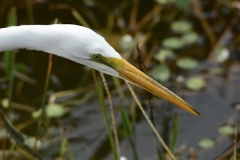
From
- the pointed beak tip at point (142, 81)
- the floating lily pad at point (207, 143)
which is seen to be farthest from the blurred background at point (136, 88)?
the pointed beak tip at point (142, 81)

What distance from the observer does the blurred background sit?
7.84 feet

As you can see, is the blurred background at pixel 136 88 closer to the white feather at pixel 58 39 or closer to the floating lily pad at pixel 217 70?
the floating lily pad at pixel 217 70

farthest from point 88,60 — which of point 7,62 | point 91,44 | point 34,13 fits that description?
point 34,13

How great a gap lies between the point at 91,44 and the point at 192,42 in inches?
61.8

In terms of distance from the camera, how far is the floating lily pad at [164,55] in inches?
106

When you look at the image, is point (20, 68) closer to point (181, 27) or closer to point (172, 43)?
point (172, 43)

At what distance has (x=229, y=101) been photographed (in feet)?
8.59

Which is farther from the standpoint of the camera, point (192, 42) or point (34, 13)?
point (34, 13)

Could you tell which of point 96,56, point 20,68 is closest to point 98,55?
point 96,56

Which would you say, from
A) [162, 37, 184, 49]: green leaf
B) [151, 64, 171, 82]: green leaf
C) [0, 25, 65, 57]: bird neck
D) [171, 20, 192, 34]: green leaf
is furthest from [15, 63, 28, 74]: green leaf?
[0, 25, 65, 57]: bird neck

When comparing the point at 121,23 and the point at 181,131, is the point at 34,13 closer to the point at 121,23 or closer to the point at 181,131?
the point at 121,23

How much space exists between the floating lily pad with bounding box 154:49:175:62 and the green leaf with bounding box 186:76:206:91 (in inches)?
7.1

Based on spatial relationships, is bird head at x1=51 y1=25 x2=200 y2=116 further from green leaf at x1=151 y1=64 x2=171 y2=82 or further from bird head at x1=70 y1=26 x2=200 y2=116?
green leaf at x1=151 y1=64 x2=171 y2=82

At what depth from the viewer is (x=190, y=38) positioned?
114 inches
